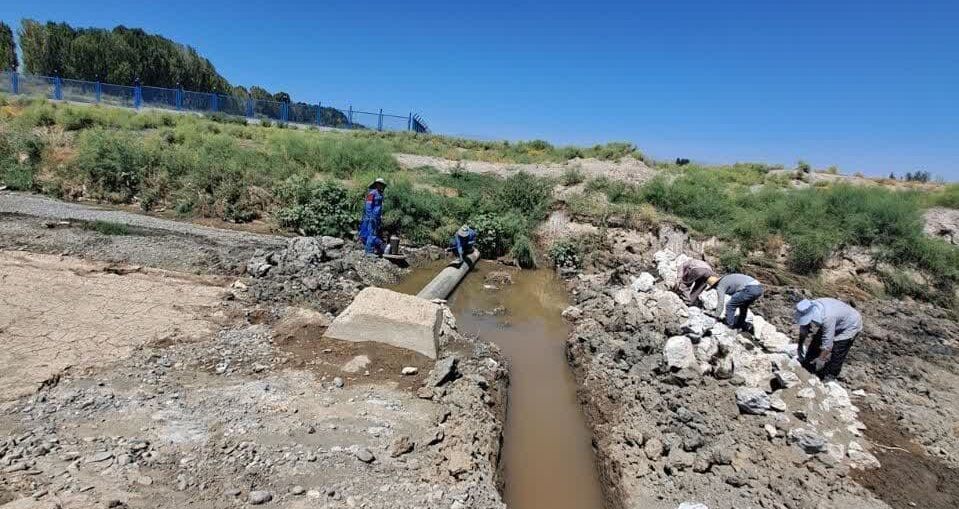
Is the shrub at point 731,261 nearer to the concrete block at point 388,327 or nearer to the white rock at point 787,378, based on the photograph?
the white rock at point 787,378

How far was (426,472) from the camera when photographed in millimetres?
4773

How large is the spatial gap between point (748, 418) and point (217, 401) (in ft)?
20.2

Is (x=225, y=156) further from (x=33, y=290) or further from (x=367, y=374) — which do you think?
(x=367, y=374)

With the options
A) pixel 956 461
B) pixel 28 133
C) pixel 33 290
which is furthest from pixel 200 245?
pixel 956 461

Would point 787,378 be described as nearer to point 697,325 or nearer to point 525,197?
point 697,325

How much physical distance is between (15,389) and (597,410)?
6.51m

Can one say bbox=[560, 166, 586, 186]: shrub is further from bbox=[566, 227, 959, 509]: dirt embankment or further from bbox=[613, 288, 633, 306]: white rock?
bbox=[566, 227, 959, 509]: dirt embankment

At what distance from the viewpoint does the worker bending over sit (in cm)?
954

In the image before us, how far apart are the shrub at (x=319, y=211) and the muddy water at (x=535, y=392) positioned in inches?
118

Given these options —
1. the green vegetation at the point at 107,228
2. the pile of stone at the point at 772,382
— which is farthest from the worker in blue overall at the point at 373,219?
the pile of stone at the point at 772,382

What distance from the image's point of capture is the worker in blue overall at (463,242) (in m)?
12.8

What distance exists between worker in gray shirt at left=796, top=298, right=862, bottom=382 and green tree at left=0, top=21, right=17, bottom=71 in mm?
56191

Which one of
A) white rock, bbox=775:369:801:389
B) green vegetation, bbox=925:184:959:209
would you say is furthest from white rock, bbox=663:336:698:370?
green vegetation, bbox=925:184:959:209

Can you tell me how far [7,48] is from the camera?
4228cm
